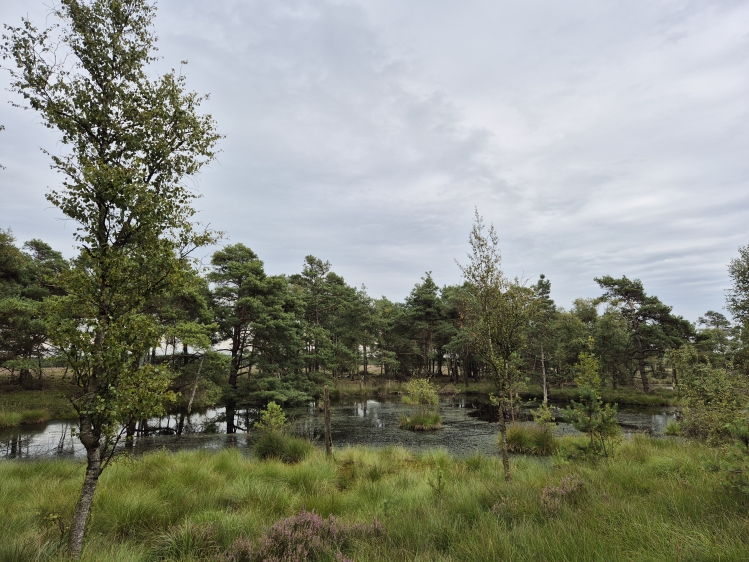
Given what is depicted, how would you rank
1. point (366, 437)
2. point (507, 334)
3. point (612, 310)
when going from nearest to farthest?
point (507, 334)
point (366, 437)
point (612, 310)

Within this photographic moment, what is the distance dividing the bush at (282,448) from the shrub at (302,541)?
30.1ft

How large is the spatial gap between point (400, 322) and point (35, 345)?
40676 millimetres

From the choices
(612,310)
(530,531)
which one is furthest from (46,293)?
(612,310)

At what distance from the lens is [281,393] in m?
27.2

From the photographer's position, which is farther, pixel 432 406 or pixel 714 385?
pixel 432 406

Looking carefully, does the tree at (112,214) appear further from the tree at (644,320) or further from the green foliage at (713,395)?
the tree at (644,320)

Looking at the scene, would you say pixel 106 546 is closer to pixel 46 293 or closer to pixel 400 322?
pixel 46 293

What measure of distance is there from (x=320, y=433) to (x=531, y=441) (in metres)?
11.8

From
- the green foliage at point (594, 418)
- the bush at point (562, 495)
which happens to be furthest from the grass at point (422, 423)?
the bush at point (562, 495)

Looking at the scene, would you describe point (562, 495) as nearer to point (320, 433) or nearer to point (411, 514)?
point (411, 514)

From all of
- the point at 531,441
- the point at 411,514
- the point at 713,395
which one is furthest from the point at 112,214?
the point at 531,441

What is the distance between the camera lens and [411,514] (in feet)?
16.0

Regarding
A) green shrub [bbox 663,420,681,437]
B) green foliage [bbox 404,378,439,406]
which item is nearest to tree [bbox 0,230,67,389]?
green foliage [bbox 404,378,439,406]

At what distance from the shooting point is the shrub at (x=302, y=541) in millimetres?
3830
